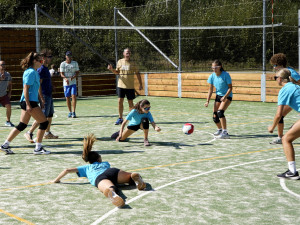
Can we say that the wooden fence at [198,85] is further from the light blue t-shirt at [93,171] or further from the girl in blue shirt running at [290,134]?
the light blue t-shirt at [93,171]

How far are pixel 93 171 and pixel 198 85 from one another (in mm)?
15213

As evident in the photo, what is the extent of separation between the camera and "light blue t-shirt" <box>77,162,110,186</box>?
278 inches

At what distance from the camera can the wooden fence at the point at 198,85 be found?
64.1 feet

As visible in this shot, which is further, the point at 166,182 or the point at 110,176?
the point at 166,182

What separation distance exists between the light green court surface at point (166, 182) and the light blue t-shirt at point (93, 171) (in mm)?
156

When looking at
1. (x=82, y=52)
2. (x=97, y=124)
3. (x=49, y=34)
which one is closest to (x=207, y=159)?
(x=97, y=124)

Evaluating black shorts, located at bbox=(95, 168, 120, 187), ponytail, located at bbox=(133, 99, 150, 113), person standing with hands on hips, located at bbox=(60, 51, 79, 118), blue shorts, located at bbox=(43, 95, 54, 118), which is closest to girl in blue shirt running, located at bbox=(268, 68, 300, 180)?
black shorts, located at bbox=(95, 168, 120, 187)

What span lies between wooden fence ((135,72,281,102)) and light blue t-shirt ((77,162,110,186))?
12.6 metres

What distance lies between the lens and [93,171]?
7113 millimetres

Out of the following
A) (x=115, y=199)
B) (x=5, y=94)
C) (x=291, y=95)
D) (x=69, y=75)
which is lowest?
(x=115, y=199)

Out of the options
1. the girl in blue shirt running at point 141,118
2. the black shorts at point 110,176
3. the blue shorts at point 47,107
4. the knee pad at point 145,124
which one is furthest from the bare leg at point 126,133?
the black shorts at point 110,176

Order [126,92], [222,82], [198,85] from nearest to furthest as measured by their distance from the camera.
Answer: [222,82] → [126,92] → [198,85]

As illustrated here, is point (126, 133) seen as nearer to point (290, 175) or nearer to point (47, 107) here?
point (47, 107)

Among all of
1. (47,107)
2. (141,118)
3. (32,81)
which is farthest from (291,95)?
(47,107)
